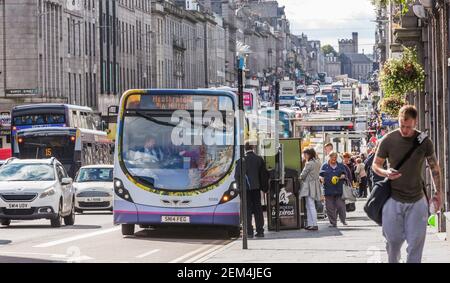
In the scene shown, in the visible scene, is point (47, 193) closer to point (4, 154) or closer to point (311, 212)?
point (311, 212)

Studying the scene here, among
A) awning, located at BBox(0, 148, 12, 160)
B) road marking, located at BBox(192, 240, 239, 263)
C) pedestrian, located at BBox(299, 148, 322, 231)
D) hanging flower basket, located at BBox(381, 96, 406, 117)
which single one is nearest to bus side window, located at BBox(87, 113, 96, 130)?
awning, located at BBox(0, 148, 12, 160)

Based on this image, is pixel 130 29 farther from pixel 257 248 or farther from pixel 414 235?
pixel 414 235

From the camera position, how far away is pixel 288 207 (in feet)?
98.5

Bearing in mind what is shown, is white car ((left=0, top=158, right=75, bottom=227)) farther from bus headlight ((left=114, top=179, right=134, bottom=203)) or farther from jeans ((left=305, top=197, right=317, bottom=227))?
jeans ((left=305, top=197, right=317, bottom=227))

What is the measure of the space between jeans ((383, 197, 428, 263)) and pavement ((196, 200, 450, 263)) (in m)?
4.23

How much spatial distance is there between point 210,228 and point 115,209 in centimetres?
518

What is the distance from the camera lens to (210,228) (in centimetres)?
3272

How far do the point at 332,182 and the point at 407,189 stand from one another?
15.9 meters

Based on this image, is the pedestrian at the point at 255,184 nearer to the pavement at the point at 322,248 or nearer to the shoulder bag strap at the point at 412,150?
the pavement at the point at 322,248

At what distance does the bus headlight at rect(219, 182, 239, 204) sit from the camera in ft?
91.3

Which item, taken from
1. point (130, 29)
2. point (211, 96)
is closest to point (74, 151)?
point (211, 96)

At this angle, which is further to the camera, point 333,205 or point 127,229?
point 333,205

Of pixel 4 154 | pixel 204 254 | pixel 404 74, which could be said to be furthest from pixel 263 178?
pixel 4 154
